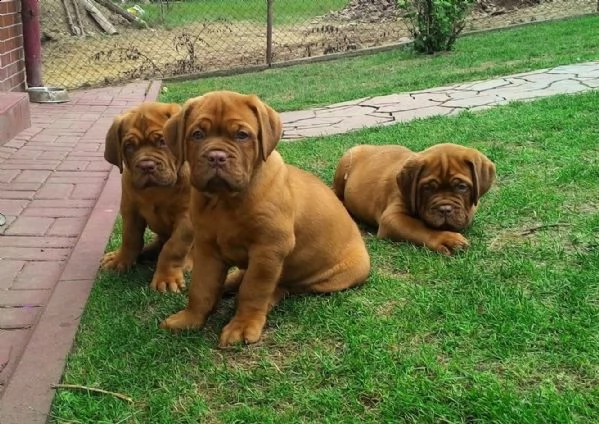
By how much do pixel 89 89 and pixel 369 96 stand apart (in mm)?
4591

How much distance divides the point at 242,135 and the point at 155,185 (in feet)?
2.86

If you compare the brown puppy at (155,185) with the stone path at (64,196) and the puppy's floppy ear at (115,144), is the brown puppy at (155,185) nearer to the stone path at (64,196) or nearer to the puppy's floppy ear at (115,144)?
the puppy's floppy ear at (115,144)

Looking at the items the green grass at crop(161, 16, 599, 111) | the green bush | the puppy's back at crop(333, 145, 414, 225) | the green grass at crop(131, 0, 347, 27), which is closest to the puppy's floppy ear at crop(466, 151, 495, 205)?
the puppy's back at crop(333, 145, 414, 225)

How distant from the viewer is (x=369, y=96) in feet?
32.3

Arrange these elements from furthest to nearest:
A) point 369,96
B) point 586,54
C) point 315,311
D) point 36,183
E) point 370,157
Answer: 1. point 586,54
2. point 369,96
3. point 36,183
4. point 370,157
5. point 315,311

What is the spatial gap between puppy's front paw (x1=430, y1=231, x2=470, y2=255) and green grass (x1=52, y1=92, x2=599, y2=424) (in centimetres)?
8

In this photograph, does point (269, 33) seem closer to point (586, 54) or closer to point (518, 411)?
point (586, 54)

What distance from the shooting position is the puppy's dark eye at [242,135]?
3.22 meters

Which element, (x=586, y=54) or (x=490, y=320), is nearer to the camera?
(x=490, y=320)

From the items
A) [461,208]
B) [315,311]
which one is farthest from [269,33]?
[315,311]

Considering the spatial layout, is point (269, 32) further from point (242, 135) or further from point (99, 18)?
point (242, 135)

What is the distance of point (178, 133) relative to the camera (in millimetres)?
3354

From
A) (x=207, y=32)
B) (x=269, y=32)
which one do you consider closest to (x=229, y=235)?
(x=269, y=32)

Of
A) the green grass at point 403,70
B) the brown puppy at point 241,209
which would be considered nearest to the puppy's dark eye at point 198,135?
the brown puppy at point 241,209
